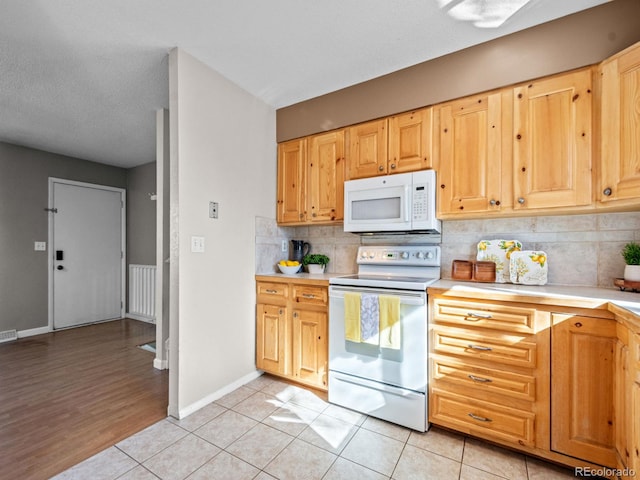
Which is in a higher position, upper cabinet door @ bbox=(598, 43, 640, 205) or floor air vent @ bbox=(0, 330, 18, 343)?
upper cabinet door @ bbox=(598, 43, 640, 205)

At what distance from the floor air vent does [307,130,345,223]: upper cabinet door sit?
4.03 metres

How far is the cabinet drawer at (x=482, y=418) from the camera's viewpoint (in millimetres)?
1610

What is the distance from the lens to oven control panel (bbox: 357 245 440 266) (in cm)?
237

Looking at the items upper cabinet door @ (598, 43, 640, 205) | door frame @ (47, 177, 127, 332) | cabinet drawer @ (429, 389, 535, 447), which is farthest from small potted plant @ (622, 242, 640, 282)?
door frame @ (47, 177, 127, 332)

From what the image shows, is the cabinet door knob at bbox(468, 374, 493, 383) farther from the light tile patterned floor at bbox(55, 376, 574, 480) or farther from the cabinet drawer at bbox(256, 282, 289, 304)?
the cabinet drawer at bbox(256, 282, 289, 304)

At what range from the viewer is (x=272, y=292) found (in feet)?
8.47

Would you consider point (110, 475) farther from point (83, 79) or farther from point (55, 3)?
point (83, 79)

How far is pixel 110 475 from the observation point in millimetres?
1522

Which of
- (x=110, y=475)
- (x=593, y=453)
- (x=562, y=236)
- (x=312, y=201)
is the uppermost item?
(x=312, y=201)

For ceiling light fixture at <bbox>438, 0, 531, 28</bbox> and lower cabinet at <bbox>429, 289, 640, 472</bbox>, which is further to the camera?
ceiling light fixture at <bbox>438, 0, 531, 28</bbox>

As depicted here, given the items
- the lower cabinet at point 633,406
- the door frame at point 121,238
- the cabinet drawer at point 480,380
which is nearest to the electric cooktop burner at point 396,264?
the cabinet drawer at point 480,380

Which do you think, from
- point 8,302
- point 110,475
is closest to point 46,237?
point 8,302

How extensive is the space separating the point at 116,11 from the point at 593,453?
11.2 ft

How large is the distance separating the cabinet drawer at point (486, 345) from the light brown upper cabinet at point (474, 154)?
2.63ft
